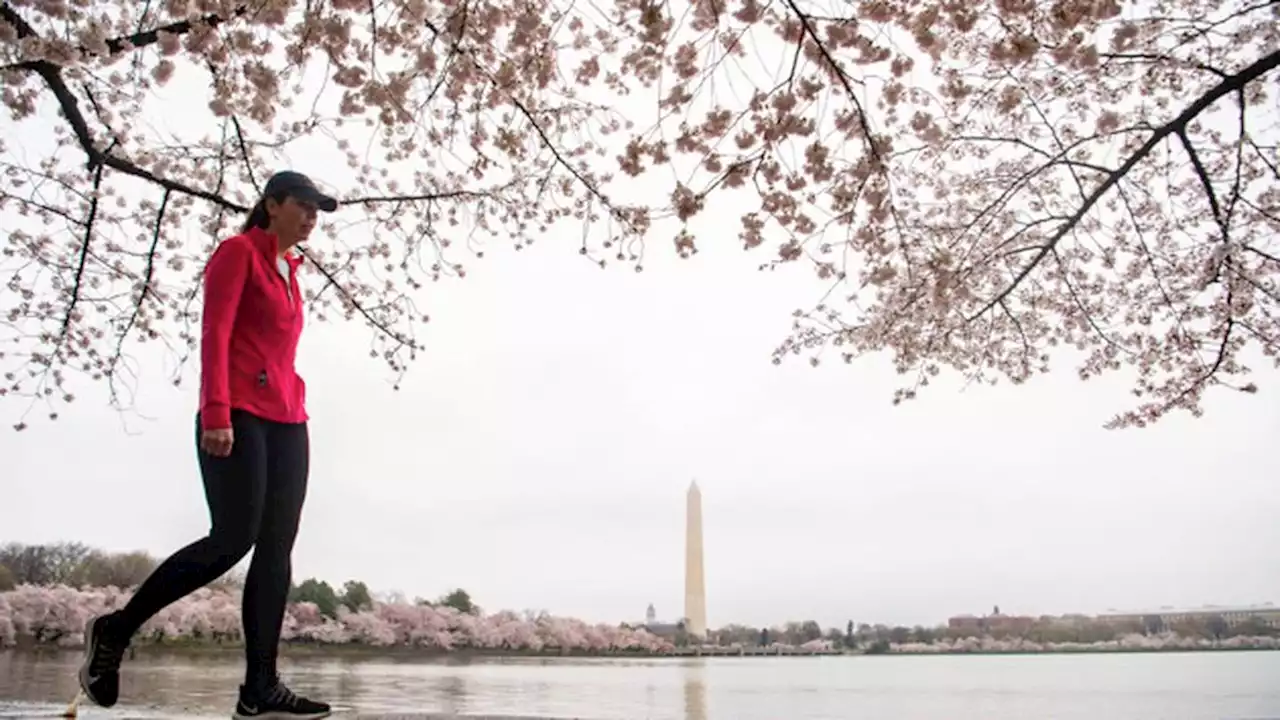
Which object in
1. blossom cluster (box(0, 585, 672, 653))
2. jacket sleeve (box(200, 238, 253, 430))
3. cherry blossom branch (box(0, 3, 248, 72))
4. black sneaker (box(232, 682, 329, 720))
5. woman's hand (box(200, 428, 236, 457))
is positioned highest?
cherry blossom branch (box(0, 3, 248, 72))

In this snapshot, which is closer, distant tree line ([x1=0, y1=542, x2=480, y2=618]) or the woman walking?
the woman walking

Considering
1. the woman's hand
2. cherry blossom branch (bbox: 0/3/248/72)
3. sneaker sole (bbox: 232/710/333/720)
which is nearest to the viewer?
the woman's hand

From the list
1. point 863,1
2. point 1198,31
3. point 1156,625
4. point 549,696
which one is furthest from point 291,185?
point 1156,625

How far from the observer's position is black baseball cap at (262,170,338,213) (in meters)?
2.17

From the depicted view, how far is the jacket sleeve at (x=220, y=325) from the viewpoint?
6.05 ft

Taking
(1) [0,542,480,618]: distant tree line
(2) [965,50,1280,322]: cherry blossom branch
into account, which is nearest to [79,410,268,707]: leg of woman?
(2) [965,50,1280,322]: cherry blossom branch

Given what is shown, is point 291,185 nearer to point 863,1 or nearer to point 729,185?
point 729,185

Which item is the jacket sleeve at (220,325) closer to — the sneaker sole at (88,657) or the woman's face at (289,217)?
the woman's face at (289,217)

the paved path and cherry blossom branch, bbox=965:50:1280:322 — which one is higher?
cherry blossom branch, bbox=965:50:1280:322

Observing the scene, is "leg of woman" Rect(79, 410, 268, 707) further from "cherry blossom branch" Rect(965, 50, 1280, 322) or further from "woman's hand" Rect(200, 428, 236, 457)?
"cherry blossom branch" Rect(965, 50, 1280, 322)

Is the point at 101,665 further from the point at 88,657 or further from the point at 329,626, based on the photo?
the point at 329,626

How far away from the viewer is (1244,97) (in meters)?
4.62

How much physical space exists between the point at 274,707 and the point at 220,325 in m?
0.90

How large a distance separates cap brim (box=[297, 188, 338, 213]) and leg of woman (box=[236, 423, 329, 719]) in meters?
0.59
